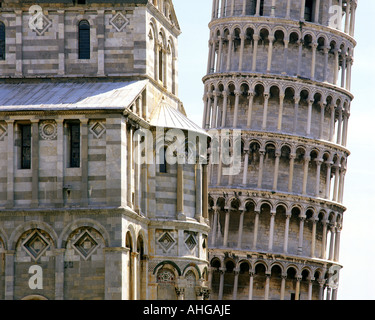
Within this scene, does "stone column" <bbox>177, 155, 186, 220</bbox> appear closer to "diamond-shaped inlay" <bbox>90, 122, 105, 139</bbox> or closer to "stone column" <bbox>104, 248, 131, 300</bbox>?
"stone column" <bbox>104, 248, 131, 300</bbox>

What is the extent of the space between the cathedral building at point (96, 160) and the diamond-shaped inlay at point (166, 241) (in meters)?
0.07

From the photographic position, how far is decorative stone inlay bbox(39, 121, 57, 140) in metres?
65.9

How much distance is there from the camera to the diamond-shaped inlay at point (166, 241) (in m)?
70.2

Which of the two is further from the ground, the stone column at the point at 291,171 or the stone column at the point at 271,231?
the stone column at the point at 291,171

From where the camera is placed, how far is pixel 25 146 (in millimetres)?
66438

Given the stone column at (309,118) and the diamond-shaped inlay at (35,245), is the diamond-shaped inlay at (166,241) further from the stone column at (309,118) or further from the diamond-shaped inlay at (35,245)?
the stone column at (309,118)

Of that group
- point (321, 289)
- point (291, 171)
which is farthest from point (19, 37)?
point (321, 289)

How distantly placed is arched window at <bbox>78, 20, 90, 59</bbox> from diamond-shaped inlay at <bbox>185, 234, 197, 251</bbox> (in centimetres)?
1078

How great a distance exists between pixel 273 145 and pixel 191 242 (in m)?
42.0

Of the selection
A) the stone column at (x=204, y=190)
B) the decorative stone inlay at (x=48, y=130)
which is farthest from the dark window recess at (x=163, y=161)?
the decorative stone inlay at (x=48, y=130)

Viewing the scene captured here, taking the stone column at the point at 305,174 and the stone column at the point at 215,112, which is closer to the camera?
the stone column at the point at 305,174

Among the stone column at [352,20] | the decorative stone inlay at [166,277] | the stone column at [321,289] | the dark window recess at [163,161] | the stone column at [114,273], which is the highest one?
the stone column at [352,20]

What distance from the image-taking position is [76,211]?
65.0 meters

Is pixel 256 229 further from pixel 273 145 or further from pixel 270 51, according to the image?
pixel 270 51
